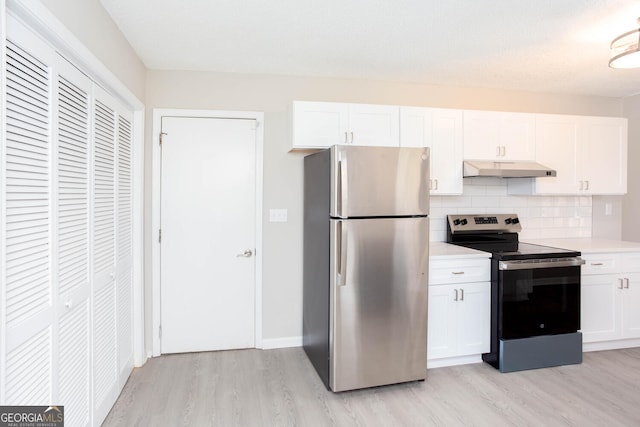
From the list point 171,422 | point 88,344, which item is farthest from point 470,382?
point 88,344

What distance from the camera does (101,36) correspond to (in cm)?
219

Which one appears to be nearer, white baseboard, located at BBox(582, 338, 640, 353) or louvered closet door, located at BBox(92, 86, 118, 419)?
louvered closet door, located at BBox(92, 86, 118, 419)

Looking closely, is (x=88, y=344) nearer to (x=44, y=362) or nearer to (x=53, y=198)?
(x=44, y=362)

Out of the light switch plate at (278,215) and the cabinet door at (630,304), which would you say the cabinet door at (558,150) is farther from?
the light switch plate at (278,215)

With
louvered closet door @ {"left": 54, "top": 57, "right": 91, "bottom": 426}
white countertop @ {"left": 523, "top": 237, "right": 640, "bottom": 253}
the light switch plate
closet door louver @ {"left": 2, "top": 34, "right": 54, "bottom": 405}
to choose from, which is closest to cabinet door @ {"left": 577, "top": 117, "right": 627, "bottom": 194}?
white countertop @ {"left": 523, "top": 237, "right": 640, "bottom": 253}

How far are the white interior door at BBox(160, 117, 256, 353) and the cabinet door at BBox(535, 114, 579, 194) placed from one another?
2.66 m

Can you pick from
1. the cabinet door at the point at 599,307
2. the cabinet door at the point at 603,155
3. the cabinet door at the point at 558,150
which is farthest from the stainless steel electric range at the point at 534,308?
the cabinet door at the point at 603,155

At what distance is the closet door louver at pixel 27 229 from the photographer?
136 cm

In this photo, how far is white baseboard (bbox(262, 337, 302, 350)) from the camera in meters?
3.48

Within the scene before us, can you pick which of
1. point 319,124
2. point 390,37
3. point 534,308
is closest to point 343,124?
point 319,124

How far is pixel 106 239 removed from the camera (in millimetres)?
2400

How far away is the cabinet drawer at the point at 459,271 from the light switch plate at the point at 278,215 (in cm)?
133

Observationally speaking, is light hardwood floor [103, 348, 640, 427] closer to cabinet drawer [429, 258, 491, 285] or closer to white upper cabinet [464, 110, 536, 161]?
cabinet drawer [429, 258, 491, 285]

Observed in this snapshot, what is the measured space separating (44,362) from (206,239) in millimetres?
1809
